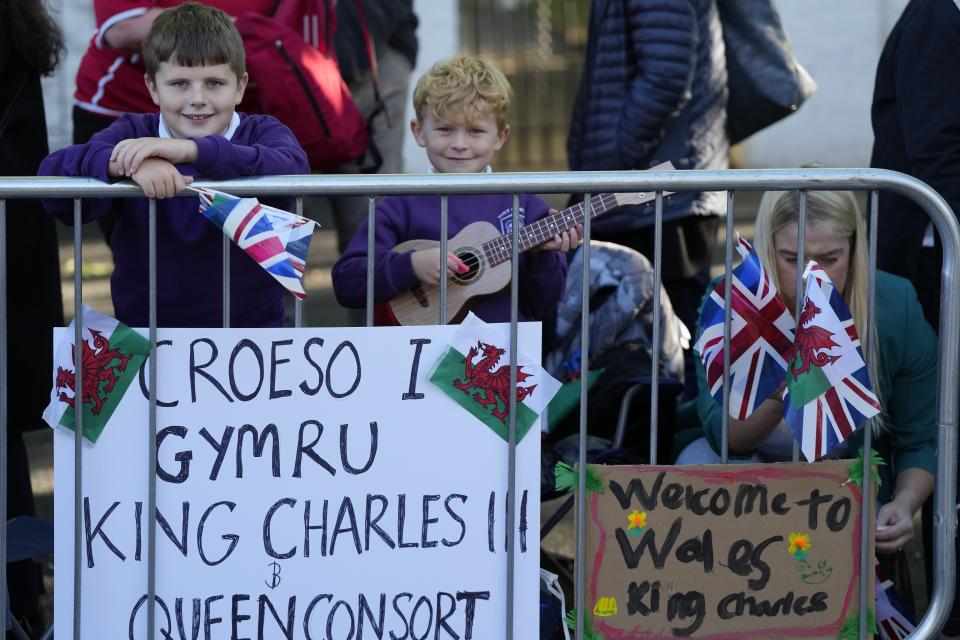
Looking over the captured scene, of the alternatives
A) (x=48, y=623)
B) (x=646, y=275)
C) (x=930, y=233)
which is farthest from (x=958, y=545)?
(x=48, y=623)

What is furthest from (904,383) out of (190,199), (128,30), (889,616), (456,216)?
(128,30)

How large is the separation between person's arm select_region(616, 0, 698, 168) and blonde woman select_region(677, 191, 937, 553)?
47.0 inches

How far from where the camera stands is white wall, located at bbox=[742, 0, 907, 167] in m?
14.4

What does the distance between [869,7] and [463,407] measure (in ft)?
41.2

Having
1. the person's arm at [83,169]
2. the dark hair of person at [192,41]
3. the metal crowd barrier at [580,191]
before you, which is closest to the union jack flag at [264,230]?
the metal crowd barrier at [580,191]

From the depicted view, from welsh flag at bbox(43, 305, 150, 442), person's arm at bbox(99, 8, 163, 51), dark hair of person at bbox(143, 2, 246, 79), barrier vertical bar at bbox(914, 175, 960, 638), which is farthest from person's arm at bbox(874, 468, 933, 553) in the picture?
person's arm at bbox(99, 8, 163, 51)

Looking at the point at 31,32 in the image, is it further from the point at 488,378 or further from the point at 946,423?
the point at 946,423

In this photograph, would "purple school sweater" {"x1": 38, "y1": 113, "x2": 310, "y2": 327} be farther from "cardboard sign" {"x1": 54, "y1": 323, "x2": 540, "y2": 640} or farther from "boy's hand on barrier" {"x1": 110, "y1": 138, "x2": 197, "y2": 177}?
"cardboard sign" {"x1": 54, "y1": 323, "x2": 540, "y2": 640}

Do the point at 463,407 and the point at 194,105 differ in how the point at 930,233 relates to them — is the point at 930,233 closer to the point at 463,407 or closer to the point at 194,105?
the point at 463,407

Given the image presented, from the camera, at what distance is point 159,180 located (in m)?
2.88

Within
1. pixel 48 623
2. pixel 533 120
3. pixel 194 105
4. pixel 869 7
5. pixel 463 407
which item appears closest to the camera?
pixel 463 407

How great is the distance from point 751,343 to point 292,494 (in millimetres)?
967

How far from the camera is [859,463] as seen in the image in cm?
302

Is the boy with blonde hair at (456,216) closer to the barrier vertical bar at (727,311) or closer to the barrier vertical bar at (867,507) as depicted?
the barrier vertical bar at (727,311)
